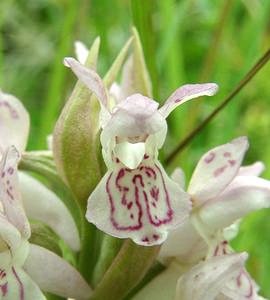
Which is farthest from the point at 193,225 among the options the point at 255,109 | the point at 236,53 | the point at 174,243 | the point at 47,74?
the point at 47,74

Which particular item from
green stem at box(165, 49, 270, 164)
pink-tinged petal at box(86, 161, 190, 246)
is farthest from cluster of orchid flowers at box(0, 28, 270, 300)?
green stem at box(165, 49, 270, 164)

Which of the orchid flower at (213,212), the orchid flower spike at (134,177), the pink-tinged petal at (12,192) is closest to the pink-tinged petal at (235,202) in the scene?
the orchid flower at (213,212)

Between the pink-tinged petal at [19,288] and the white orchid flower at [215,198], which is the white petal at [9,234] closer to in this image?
the pink-tinged petal at [19,288]

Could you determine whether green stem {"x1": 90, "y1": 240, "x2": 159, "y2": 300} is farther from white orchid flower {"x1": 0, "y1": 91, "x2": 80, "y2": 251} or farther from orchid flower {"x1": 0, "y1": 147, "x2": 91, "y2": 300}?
white orchid flower {"x1": 0, "y1": 91, "x2": 80, "y2": 251}

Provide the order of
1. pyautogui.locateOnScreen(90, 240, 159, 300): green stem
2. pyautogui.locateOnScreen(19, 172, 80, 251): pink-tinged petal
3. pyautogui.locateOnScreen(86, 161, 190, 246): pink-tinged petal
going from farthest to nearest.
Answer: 1. pyautogui.locateOnScreen(19, 172, 80, 251): pink-tinged petal
2. pyautogui.locateOnScreen(90, 240, 159, 300): green stem
3. pyautogui.locateOnScreen(86, 161, 190, 246): pink-tinged petal

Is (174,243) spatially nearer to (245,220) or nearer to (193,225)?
(193,225)

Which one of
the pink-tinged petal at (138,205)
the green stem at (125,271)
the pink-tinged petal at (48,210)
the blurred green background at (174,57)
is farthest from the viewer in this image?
the blurred green background at (174,57)

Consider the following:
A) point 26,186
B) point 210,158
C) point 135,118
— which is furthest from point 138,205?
point 26,186
